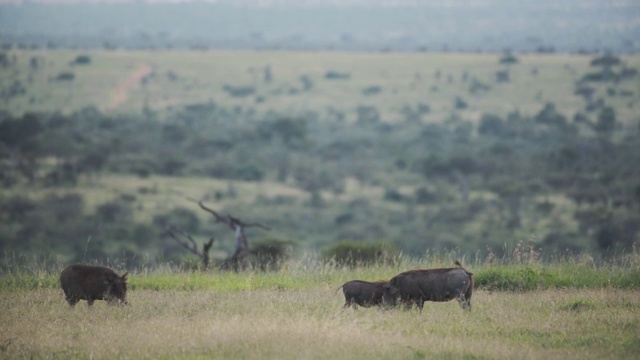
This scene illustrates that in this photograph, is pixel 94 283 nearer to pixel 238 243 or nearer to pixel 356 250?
pixel 238 243

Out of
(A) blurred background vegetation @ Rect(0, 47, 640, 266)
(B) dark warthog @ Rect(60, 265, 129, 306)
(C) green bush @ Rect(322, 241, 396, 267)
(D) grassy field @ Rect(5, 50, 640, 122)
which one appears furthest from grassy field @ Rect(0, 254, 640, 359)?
(D) grassy field @ Rect(5, 50, 640, 122)

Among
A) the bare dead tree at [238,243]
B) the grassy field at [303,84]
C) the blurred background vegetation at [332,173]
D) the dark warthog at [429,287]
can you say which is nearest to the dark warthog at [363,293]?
the dark warthog at [429,287]

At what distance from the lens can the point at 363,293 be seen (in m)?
12.7

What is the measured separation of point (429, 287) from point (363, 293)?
2.67 ft

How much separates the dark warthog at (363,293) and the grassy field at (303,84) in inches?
2723

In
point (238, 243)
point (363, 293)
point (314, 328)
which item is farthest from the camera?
point (238, 243)

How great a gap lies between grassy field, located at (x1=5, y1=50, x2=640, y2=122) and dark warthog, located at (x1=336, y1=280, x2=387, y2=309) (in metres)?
69.2

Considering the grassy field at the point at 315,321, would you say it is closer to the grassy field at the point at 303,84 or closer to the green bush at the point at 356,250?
the green bush at the point at 356,250

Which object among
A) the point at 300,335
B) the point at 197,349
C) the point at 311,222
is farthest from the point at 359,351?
the point at 311,222

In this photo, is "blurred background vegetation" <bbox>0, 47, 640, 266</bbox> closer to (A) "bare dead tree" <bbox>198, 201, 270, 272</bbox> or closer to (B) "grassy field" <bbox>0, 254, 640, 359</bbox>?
(A) "bare dead tree" <bbox>198, 201, 270, 272</bbox>

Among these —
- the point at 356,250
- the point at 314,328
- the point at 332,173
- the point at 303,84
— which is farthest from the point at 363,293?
the point at 303,84

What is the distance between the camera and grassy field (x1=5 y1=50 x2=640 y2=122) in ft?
280

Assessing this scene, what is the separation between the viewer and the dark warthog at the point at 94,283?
12.7 metres

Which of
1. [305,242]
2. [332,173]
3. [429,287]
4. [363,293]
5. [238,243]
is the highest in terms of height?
[429,287]
